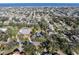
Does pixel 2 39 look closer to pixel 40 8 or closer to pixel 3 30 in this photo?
pixel 3 30

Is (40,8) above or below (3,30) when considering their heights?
above

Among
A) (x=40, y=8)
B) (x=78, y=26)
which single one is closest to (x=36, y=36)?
(x=40, y=8)
